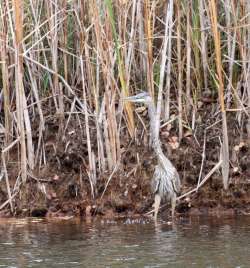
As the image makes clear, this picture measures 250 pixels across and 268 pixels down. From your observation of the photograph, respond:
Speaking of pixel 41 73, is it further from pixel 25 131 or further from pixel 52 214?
pixel 52 214

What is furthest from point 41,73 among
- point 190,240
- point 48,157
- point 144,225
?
point 190,240

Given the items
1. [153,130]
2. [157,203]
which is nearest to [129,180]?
[157,203]

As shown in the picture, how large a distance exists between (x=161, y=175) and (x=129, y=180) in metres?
0.51

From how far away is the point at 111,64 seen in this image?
8320 mm

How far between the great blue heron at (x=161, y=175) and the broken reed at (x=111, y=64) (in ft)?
0.79

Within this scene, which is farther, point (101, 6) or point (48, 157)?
point (48, 157)

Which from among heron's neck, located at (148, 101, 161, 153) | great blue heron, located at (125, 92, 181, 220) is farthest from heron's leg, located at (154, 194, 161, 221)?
heron's neck, located at (148, 101, 161, 153)

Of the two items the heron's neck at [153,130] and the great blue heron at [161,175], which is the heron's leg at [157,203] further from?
the heron's neck at [153,130]

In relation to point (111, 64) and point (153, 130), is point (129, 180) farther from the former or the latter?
point (111, 64)

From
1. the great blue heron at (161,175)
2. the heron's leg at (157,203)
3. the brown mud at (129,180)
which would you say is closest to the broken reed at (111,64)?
the brown mud at (129,180)

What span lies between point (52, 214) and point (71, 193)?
321 mm

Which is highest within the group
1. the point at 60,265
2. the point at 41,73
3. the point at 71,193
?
the point at 41,73

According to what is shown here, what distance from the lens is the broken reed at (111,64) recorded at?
823 centimetres

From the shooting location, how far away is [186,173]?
28.7 feet
